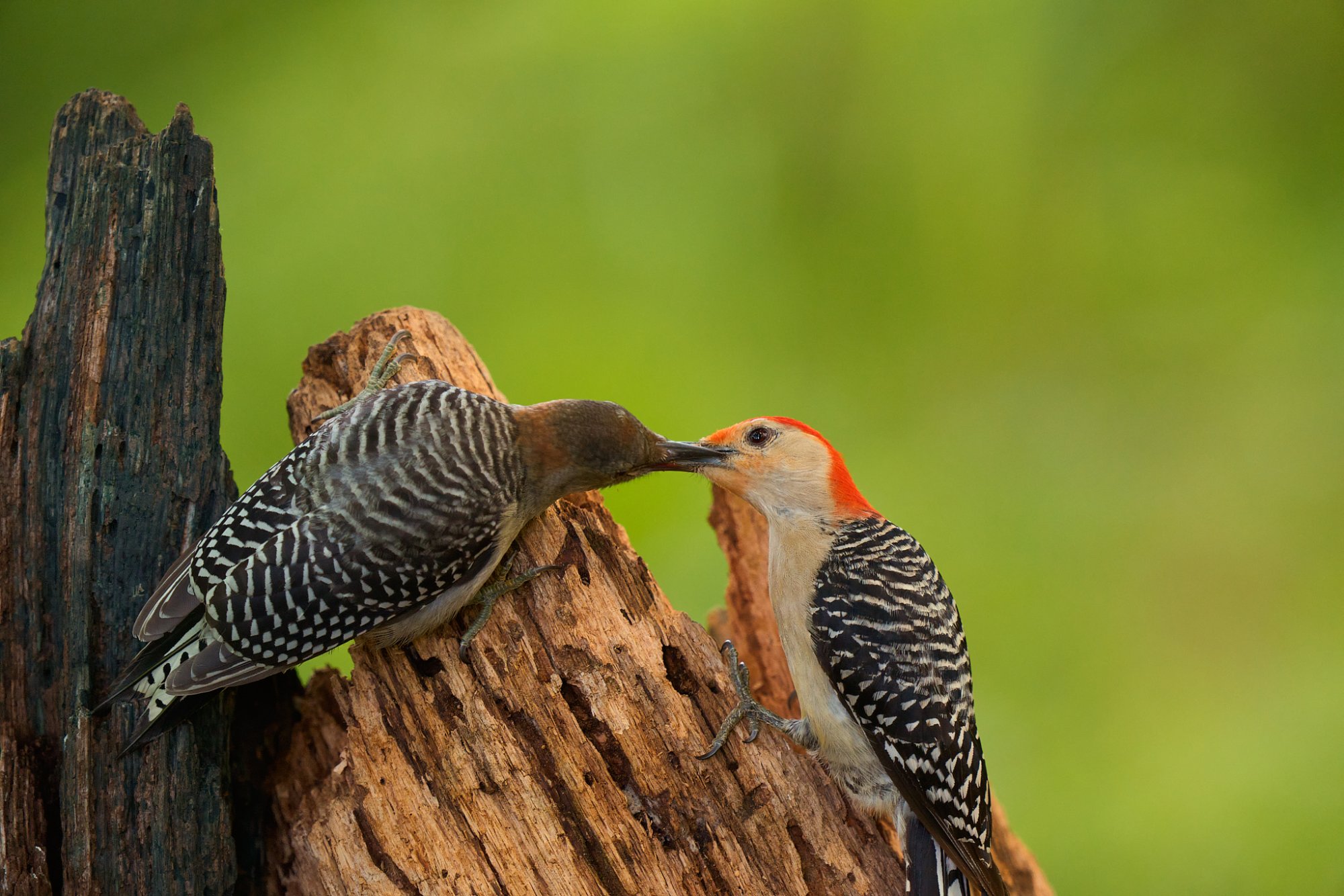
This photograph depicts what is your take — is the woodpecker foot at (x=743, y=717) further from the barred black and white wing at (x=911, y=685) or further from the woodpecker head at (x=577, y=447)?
the woodpecker head at (x=577, y=447)

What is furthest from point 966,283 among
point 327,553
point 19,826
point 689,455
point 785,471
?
point 19,826

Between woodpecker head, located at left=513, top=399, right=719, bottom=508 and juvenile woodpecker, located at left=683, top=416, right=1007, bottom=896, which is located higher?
woodpecker head, located at left=513, top=399, right=719, bottom=508

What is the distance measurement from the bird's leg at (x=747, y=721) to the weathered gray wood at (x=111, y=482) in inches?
62.1

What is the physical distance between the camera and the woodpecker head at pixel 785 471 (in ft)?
10.6

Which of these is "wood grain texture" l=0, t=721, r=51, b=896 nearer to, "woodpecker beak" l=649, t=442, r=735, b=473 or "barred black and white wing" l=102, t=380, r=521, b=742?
"barred black and white wing" l=102, t=380, r=521, b=742

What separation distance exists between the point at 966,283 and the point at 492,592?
10.2 ft

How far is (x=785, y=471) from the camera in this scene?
129 inches

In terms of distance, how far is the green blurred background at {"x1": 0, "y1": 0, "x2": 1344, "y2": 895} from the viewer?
4.36 m

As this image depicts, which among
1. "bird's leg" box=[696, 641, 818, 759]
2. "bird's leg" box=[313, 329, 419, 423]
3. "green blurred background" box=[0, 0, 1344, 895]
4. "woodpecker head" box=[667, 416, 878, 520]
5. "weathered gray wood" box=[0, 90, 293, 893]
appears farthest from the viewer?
"green blurred background" box=[0, 0, 1344, 895]

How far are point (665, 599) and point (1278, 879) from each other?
3.37 meters

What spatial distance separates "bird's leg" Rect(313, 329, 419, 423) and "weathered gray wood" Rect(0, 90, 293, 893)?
1.31 ft

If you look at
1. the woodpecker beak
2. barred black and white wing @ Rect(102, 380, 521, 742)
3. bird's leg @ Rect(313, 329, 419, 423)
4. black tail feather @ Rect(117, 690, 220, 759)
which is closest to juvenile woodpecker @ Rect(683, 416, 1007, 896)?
the woodpecker beak

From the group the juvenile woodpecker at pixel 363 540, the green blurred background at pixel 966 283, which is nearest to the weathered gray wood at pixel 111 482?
the juvenile woodpecker at pixel 363 540

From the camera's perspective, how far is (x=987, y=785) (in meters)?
3.02
